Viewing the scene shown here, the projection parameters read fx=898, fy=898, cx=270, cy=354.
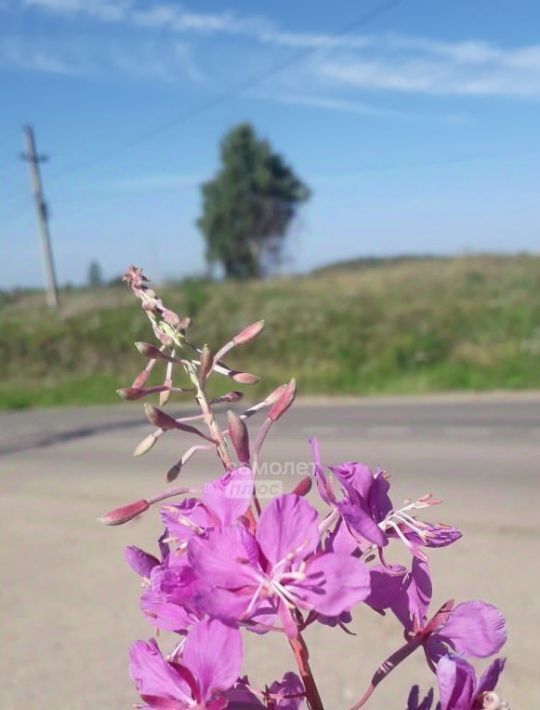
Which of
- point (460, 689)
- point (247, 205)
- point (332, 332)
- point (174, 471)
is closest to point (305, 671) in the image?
point (460, 689)

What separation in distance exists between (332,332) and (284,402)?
21396 mm

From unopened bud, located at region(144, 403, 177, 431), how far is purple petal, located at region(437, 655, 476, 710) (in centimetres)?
41

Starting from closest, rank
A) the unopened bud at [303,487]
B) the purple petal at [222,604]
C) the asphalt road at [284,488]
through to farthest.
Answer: the purple petal at [222,604], the unopened bud at [303,487], the asphalt road at [284,488]

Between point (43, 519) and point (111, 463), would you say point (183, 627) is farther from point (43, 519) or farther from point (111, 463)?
point (111, 463)

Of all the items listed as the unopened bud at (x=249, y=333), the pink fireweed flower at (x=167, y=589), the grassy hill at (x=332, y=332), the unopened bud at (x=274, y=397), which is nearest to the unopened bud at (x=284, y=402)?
the unopened bud at (x=274, y=397)

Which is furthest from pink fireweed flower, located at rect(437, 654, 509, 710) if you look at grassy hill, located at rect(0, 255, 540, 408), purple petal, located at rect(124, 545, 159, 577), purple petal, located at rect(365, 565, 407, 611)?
grassy hill, located at rect(0, 255, 540, 408)

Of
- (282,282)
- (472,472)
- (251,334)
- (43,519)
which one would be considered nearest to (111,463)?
(43,519)

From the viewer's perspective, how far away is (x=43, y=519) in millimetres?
8625

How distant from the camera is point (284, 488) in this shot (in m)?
1.16

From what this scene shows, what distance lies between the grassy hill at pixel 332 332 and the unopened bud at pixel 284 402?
16.7 meters

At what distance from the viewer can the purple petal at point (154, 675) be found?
3.22 feet

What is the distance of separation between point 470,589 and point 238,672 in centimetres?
527

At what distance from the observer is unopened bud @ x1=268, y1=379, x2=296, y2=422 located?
116 centimetres

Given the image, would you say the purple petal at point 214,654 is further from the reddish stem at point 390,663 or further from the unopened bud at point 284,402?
the unopened bud at point 284,402
